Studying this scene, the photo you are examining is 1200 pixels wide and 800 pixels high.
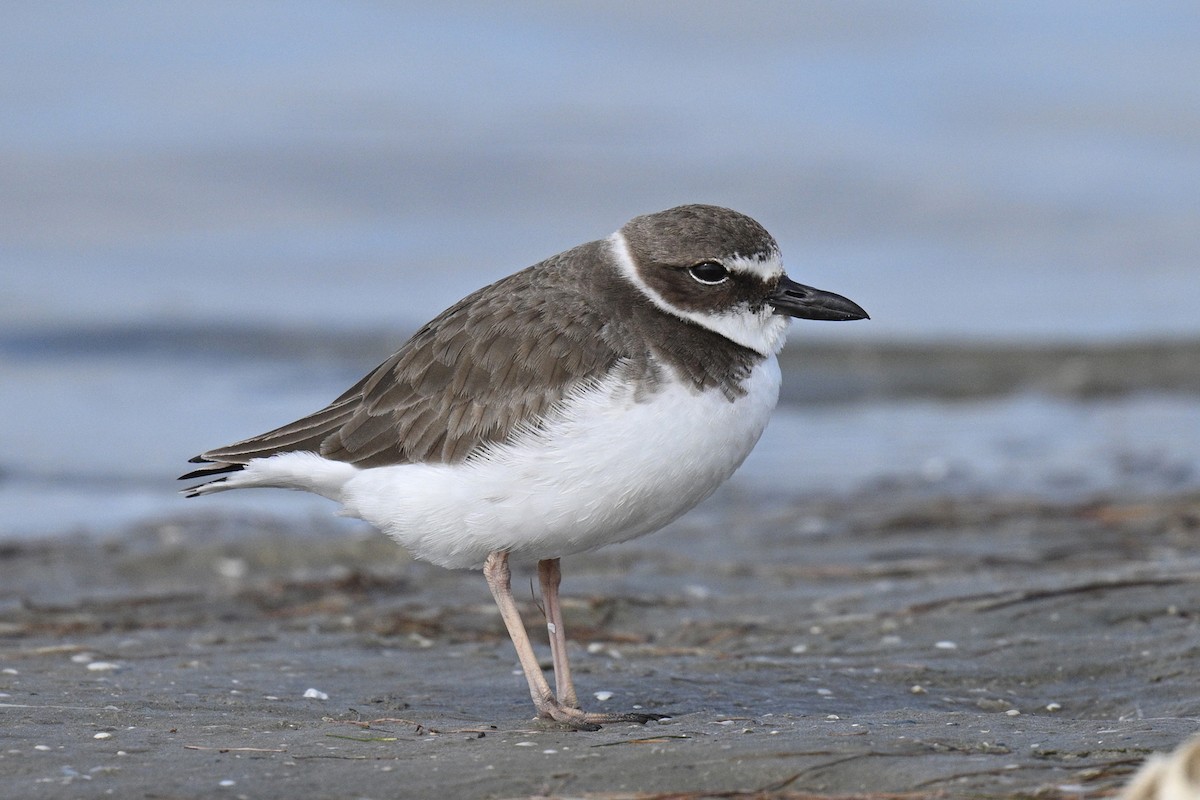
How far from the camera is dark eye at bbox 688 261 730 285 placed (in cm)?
587

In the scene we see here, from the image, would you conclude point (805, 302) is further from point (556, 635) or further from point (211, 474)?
point (211, 474)

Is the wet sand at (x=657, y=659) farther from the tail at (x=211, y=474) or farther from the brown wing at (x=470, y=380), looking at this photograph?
the brown wing at (x=470, y=380)

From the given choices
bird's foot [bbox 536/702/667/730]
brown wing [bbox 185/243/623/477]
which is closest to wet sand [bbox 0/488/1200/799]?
bird's foot [bbox 536/702/667/730]

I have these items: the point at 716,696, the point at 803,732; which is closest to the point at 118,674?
the point at 716,696

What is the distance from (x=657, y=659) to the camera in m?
6.86

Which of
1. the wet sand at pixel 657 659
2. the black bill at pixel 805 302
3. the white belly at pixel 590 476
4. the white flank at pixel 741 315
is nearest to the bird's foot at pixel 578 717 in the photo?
the wet sand at pixel 657 659

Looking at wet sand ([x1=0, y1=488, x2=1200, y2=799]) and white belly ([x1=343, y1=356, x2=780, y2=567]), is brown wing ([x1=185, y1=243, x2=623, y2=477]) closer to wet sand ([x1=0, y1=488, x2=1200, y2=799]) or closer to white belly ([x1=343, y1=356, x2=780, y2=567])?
white belly ([x1=343, y1=356, x2=780, y2=567])

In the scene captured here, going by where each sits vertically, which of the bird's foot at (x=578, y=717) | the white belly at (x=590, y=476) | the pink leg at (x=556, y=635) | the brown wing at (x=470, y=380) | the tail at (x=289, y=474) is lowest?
the bird's foot at (x=578, y=717)

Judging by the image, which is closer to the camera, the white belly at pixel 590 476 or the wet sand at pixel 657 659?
the wet sand at pixel 657 659

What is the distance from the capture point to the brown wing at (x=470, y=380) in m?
5.67

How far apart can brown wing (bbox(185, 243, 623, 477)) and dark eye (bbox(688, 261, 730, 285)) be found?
43cm

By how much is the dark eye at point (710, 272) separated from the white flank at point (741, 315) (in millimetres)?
38

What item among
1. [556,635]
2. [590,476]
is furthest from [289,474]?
[590,476]

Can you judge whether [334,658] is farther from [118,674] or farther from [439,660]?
[118,674]
